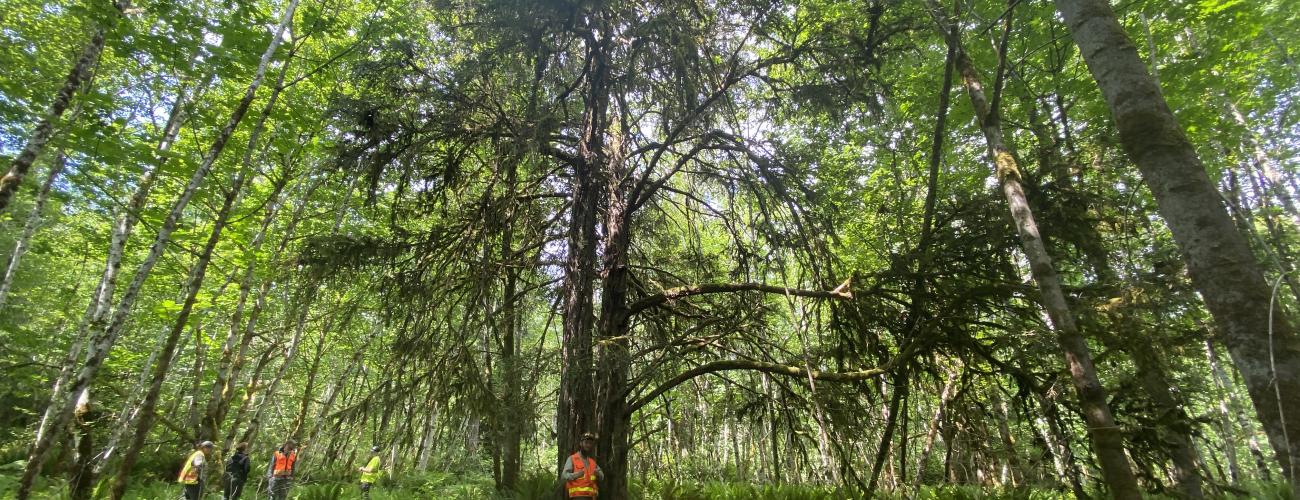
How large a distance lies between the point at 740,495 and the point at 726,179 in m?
6.14

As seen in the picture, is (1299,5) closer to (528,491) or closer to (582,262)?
(582,262)

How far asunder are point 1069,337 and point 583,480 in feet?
12.4

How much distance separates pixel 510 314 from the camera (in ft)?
16.2

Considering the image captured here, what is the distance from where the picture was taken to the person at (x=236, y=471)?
8.83 m

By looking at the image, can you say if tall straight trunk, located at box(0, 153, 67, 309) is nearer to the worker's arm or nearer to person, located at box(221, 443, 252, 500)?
person, located at box(221, 443, 252, 500)

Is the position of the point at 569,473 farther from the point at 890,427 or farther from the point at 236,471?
Result: the point at 236,471

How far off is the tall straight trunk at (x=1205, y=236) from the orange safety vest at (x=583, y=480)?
160 inches

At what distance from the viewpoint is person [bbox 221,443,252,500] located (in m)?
8.83

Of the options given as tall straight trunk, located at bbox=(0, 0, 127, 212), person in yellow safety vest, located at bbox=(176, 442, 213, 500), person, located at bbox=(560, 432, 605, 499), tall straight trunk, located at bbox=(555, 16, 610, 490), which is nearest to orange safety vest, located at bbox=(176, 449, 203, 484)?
person in yellow safety vest, located at bbox=(176, 442, 213, 500)

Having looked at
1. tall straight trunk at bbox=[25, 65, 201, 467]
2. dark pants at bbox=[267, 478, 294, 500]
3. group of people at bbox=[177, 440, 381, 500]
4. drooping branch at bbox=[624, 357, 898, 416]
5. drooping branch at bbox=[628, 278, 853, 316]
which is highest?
tall straight trunk at bbox=[25, 65, 201, 467]

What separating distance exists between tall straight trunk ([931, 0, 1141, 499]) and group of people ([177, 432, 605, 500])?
359 centimetres

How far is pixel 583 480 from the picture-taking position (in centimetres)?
453

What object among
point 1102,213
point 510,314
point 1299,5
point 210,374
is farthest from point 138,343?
point 1299,5

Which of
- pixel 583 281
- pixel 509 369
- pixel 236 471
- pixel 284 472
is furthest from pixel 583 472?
pixel 236 471
